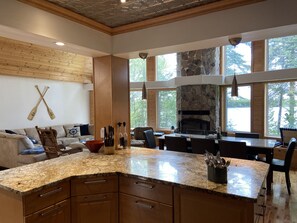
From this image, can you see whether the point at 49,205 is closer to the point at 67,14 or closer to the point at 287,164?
the point at 67,14

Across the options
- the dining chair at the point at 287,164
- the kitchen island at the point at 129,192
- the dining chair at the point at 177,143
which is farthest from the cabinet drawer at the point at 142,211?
the dining chair at the point at 287,164

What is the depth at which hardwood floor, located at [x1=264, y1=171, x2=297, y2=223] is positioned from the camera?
3.06m

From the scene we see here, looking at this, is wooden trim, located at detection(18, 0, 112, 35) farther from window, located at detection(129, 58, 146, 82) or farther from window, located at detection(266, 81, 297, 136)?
window, located at detection(129, 58, 146, 82)

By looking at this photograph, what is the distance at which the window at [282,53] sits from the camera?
20.9 ft

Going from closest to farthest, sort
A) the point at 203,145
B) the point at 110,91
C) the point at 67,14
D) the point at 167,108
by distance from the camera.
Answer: the point at 67,14 → the point at 110,91 → the point at 203,145 → the point at 167,108

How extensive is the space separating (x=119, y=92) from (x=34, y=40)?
4.05ft

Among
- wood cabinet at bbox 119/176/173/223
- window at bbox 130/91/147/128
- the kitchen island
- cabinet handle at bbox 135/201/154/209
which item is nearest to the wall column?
the kitchen island

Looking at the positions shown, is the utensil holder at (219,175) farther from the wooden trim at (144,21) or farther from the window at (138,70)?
the window at (138,70)

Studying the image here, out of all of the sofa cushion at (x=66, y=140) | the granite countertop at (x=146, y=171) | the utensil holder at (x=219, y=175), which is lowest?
the sofa cushion at (x=66, y=140)

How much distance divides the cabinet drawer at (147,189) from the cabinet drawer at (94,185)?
0.29 ft

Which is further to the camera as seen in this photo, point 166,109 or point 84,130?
point 166,109

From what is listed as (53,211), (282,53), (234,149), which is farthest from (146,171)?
(282,53)

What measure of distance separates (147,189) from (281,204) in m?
2.69

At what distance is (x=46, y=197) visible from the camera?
1832mm
